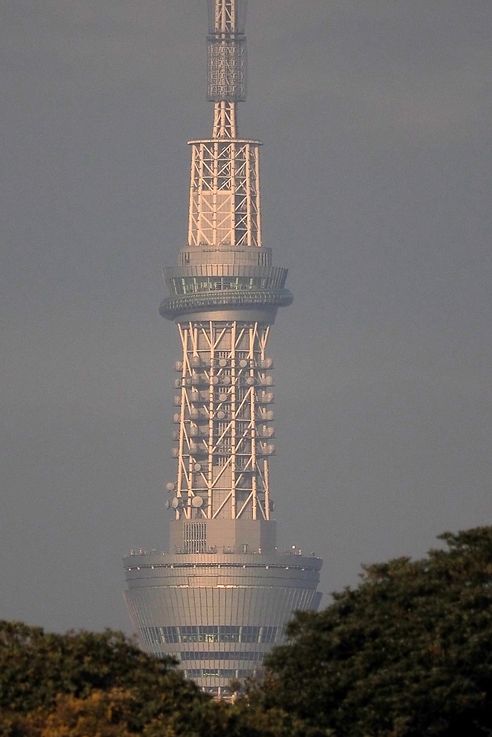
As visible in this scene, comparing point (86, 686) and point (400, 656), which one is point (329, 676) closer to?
point (400, 656)

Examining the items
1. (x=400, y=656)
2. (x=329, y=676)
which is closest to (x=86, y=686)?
(x=329, y=676)

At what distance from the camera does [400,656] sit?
338 feet

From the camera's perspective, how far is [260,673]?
11762 cm

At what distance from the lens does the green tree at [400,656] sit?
100500mm

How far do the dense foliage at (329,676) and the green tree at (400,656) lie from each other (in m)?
0.05

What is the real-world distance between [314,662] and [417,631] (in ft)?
15.6

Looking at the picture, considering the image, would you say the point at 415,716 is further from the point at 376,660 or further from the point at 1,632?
the point at 1,632

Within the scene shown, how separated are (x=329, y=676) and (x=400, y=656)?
3.16m

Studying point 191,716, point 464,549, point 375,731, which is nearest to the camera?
point 191,716

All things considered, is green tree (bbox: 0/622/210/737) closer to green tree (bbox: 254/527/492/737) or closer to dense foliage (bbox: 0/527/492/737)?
dense foliage (bbox: 0/527/492/737)

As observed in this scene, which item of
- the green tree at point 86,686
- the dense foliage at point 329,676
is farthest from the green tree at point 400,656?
the green tree at point 86,686

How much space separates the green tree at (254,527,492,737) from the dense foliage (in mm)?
54

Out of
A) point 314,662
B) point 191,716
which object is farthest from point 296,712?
point 191,716

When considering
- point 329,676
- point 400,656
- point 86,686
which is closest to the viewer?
point 86,686
